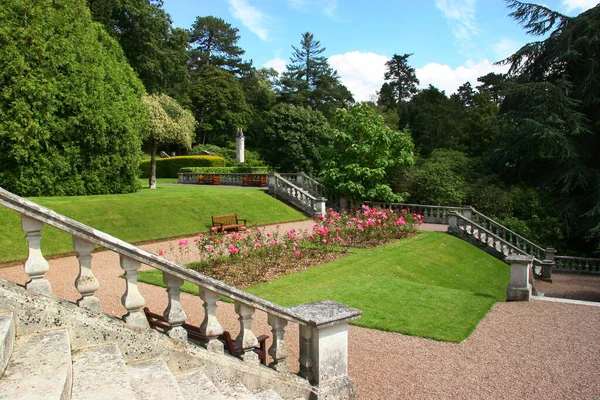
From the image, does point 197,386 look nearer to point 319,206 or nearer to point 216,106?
point 319,206

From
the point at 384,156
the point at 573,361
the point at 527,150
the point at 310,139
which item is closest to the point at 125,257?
the point at 573,361

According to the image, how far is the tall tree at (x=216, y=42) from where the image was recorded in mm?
62688

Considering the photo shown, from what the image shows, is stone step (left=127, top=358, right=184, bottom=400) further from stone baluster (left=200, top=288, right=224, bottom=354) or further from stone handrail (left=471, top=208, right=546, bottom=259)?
stone handrail (left=471, top=208, right=546, bottom=259)

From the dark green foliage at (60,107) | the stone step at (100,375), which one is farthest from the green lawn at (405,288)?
the dark green foliage at (60,107)

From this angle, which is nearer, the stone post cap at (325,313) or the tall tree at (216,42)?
the stone post cap at (325,313)

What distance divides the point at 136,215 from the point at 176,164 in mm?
25530

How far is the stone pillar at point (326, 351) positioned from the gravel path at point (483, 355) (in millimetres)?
776

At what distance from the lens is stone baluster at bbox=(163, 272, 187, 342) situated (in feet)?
11.9

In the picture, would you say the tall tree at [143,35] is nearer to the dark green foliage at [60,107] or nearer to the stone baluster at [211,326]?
the dark green foliage at [60,107]

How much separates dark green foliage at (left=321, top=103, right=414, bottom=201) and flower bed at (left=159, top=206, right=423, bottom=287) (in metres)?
6.58

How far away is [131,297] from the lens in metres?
3.52

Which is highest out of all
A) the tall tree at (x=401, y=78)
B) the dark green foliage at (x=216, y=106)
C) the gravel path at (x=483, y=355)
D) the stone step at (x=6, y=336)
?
the tall tree at (x=401, y=78)

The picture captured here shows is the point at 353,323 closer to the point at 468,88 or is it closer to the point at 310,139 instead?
the point at 310,139

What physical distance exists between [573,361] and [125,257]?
20.2 ft
